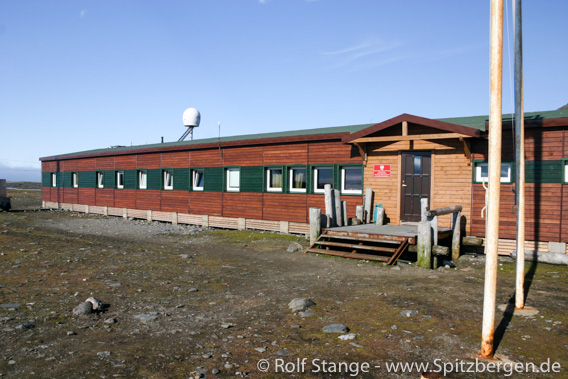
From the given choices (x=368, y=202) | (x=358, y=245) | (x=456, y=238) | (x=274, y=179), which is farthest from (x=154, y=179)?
(x=456, y=238)

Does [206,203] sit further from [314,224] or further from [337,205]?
[314,224]

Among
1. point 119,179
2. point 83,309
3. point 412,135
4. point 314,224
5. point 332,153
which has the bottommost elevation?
point 83,309

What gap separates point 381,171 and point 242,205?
283 inches

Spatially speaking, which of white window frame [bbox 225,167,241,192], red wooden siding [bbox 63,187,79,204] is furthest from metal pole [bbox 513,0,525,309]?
red wooden siding [bbox 63,187,79,204]

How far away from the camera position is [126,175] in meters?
25.6

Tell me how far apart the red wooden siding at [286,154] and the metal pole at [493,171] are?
1193 centimetres

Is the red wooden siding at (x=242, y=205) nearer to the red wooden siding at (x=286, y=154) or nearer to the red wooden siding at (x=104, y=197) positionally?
the red wooden siding at (x=286, y=154)

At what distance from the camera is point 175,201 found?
73.1 feet

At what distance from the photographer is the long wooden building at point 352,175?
11.8 meters

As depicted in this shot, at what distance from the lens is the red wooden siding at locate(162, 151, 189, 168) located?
21672 millimetres

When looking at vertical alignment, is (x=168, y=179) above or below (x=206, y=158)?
below

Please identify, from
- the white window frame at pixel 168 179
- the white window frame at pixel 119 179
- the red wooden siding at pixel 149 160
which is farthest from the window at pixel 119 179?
the white window frame at pixel 168 179

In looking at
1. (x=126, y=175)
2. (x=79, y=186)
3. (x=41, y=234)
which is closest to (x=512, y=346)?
(x=41, y=234)

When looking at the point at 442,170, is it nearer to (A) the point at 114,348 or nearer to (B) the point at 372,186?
(B) the point at 372,186
